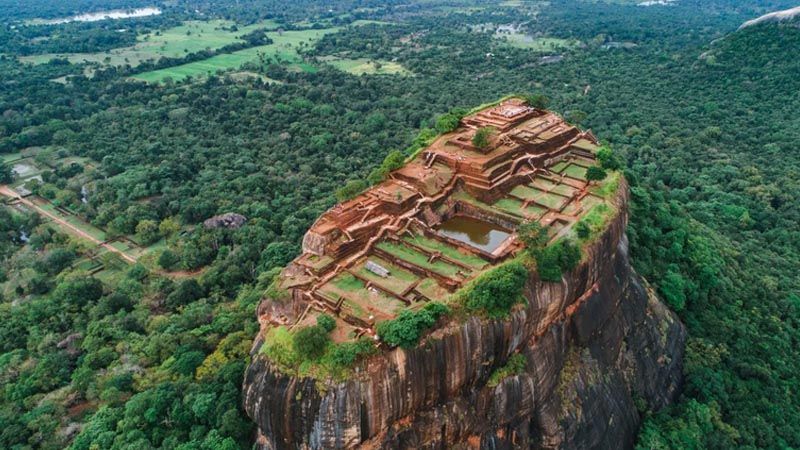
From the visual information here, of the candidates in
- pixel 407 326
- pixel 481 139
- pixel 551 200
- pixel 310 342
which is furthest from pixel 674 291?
pixel 310 342

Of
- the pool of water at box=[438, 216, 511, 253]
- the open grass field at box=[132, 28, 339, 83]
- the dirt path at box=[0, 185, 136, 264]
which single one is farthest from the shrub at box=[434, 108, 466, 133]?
the open grass field at box=[132, 28, 339, 83]

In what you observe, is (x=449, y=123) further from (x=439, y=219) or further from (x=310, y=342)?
(x=310, y=342)

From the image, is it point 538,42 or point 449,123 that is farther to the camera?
point 538,42

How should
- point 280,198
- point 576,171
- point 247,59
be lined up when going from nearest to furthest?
point 576,171 < point 280,198 < point 247,59

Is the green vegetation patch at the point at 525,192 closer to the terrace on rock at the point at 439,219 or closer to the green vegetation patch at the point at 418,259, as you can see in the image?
the terrace on rock at the point at 439,219

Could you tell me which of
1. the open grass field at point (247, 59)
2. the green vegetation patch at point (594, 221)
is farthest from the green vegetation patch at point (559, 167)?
the open grass field at point (247, 59)

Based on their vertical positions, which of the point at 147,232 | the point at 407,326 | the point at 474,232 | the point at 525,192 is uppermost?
the point at 407,326
